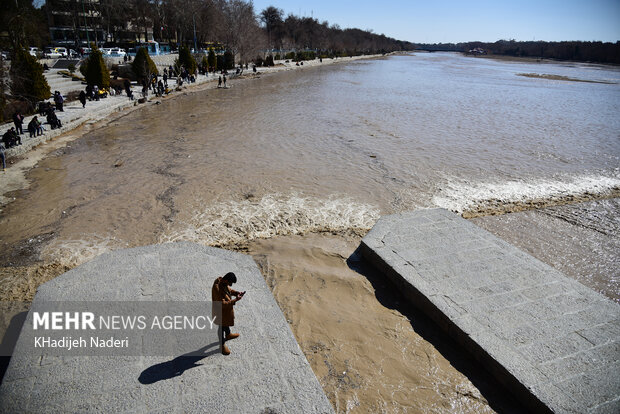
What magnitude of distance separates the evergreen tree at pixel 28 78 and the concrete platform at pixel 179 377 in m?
19.2

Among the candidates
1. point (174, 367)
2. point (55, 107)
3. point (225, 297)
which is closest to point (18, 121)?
point (55, 107)

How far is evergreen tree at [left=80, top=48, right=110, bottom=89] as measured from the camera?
2408 cm

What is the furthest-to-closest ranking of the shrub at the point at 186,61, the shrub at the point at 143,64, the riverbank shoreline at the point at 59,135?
the shrub at the point at 186,61 → the shrub at the point at 143,64 → the riverbank shoreline at the point at 59,135

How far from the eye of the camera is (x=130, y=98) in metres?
25.8

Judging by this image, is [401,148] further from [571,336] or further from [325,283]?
[571,336]

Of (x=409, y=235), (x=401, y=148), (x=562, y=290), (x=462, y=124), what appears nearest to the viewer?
(x=562, y=290)

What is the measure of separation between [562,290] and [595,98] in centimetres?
4194

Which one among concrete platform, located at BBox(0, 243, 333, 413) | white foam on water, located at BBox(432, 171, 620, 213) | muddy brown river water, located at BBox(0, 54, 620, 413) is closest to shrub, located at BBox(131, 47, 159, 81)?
muddy brown river water, located at BBox(0, 54, 620, 413)

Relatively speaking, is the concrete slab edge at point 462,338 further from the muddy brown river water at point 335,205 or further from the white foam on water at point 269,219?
the white foam on water at point 269,219

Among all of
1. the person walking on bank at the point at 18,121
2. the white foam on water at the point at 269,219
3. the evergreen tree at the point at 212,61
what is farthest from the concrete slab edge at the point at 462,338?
the evergreen tree at the point at 212,61

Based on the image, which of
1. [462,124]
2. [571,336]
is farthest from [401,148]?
[571,336]

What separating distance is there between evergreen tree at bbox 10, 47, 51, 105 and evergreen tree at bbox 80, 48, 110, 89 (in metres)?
4.32

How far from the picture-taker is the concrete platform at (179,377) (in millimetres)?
3852

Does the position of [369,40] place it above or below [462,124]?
above
